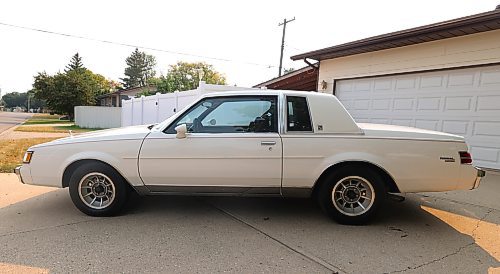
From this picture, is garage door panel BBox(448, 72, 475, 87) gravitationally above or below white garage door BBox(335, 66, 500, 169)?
above

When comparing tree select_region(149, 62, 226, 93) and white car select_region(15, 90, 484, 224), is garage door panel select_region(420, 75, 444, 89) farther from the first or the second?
tree select_region(149, 62, 226, 93)

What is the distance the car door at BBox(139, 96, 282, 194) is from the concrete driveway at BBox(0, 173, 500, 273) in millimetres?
461

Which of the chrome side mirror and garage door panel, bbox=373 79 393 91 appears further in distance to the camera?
garage door panel, bbox=373 79 393 91

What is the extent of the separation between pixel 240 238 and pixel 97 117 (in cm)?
2678

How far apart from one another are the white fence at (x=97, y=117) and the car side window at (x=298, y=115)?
25313 mm

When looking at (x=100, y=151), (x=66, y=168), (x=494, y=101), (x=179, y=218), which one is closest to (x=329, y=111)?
(x=179, y=218)

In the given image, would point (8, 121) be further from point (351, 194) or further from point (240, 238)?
point (351, 194)

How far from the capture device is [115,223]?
3.65 meters

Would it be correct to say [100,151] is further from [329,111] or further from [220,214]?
[329,111]

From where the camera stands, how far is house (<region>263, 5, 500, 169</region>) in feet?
22.3

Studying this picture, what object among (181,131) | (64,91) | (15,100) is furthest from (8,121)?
(15,100)

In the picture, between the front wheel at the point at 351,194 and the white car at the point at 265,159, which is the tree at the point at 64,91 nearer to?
the white car at the point at 265,159

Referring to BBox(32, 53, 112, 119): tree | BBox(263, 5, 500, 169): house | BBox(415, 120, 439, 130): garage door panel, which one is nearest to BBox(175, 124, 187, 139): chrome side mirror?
BBox(263, 5, 500, 169): house

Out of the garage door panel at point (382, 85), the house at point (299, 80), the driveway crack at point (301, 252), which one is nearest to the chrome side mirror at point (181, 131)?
the driveway crack at point (301, 252)
